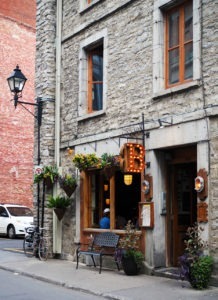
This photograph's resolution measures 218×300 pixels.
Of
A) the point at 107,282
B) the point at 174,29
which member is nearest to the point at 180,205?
the point at 107,282

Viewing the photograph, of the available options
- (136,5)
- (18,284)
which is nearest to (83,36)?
(136,5)

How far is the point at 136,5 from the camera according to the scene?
39.4ft

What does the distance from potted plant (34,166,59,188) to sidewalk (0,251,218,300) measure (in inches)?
85.0

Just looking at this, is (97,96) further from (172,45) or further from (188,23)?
Answer: (188,23)

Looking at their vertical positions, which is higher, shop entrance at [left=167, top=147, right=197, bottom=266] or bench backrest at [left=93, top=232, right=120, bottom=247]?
shop entrance at [left=167, top=147, right=197, bottom=266]

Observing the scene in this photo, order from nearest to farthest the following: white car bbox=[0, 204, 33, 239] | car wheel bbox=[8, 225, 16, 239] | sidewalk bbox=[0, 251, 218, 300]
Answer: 1. sidewalk bbox=[0, 251, 218, 300]
2. white car bbox=[0, 204, 33, 239]
3. car wheel bbox=[8, 225, 16, 239]

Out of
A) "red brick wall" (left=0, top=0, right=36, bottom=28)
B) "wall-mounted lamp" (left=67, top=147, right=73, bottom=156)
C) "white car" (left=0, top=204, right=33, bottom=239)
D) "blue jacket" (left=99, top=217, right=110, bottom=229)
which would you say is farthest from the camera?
"red brick wall" (left=0, top=0, right=36, bottom=28)

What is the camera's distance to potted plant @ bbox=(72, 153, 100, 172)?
496 inches

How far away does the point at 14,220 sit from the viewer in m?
21.9

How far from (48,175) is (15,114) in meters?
14.7

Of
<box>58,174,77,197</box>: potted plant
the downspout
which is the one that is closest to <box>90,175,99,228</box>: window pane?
<box>58,174,77,197</box>: potted plant

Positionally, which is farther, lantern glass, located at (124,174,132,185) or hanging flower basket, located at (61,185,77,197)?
hanging flower basket, located at (61,185,77,197)

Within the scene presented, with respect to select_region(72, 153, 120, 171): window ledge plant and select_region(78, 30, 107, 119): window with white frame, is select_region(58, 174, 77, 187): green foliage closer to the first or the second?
select_region(72, 153, 120, 171): window ledge plant

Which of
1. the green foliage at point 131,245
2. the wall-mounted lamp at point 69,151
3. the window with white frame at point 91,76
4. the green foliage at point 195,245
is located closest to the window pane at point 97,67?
the window with white frame at point 91,76
